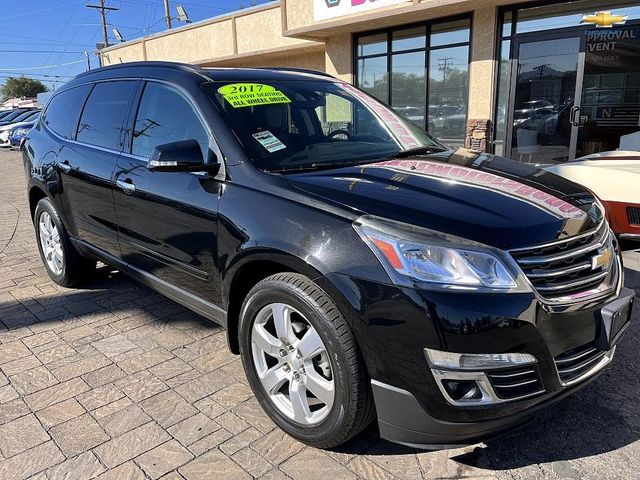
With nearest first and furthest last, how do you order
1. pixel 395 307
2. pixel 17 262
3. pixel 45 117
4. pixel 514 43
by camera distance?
pixel 395 307, pixel 45 117, pixel 17 262, pixel 514 43

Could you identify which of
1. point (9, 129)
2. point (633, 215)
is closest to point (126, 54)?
point (9, 129)

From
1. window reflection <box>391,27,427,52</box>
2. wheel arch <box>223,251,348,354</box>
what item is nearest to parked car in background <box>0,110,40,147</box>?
window reflection <box>391,27,427,52</box>

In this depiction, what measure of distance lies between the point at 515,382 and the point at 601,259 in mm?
764

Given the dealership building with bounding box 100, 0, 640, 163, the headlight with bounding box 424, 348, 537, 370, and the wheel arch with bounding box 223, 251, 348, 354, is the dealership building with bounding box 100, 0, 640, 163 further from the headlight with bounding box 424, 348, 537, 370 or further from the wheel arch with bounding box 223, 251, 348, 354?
the headlight with bounding box 424, 348, 537, 370

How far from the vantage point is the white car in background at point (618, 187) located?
179 inches

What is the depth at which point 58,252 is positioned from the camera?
4652mm

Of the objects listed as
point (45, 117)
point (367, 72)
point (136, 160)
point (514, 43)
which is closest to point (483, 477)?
point (136, 160)

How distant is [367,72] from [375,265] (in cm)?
1129

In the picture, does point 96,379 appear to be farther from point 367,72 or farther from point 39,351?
point 367,72

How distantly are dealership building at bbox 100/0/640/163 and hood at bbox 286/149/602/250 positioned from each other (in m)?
4.37

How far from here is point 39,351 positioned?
137 inches

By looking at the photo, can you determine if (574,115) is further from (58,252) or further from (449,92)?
(58,252)

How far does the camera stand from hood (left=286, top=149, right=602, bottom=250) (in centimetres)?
209

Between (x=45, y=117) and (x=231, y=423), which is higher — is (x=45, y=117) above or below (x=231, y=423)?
above
